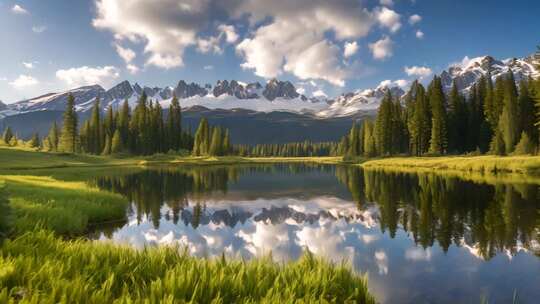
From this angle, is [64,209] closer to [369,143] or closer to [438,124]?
[438,124]

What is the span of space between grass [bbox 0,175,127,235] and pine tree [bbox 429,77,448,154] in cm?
8144

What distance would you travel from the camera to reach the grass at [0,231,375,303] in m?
6.27

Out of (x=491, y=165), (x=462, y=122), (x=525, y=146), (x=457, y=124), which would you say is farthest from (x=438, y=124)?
(x=491, y=165)

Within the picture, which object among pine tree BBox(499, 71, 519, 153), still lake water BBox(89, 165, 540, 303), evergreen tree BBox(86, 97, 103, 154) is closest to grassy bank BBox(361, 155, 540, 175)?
pine tree BBox(499, 71, 519, 153)

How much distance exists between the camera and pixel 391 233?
19859mm

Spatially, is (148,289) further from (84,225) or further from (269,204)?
(269,204)

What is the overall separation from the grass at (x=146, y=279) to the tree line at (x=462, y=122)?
7225 cm

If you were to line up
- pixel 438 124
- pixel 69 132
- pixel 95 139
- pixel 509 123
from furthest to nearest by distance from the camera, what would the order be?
pixel 95 139, pixel 69 132, pixel 438 124, pixel 509 123

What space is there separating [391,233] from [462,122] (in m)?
89.8

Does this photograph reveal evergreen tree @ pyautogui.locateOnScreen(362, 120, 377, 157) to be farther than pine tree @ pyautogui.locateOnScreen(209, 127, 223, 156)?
No

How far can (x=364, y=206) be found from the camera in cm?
3023

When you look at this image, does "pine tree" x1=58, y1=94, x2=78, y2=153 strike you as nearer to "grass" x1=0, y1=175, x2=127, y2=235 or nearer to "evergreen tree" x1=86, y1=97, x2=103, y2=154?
"evergreen tree" x1=86, y1=97, x2=103, y2=154

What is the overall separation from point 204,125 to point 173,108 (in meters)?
14.3

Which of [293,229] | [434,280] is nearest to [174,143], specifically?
[293,229]
